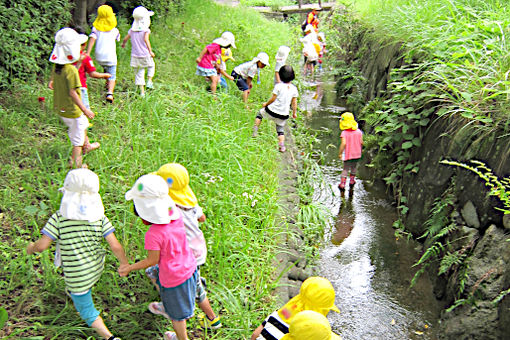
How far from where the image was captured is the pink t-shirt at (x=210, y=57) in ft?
22.1

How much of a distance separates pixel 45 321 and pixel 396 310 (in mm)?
3051

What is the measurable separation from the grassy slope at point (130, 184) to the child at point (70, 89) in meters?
0.22

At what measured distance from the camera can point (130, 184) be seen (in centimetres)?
414

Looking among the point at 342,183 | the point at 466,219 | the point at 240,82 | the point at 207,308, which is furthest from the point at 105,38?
the point at 466,219

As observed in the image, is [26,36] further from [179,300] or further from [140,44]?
[179,300]

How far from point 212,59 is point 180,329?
485 centimetres

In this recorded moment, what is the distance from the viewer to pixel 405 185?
215 inches

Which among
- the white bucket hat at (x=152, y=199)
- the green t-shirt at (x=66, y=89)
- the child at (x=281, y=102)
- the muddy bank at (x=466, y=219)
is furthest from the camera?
the child at (x=281, y=102)

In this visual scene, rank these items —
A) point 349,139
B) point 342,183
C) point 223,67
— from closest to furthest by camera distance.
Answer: point 349,139 → point 342,183 → point 223,67

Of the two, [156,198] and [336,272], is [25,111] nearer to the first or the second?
[156,198]

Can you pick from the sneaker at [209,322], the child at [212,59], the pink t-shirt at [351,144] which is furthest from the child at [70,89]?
the pink t-shirt at [351,144]

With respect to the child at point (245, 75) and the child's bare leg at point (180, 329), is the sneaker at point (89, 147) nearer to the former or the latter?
the child's bare leg at point (180, 329)

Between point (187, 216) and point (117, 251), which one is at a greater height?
point (187, 216)

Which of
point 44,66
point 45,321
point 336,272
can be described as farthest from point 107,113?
point 336,272
